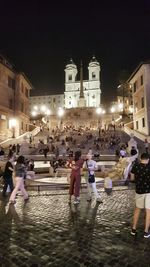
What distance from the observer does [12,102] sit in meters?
44.2

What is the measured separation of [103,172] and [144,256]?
12.4m

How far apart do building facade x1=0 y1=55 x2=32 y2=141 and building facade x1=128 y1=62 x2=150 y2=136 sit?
69.4 ft

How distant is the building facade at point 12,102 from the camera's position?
39406 mm

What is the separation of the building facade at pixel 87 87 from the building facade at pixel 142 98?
64850 millimetres

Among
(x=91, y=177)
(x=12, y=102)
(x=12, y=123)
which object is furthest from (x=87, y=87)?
(x=91, y=177)

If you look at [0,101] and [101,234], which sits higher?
[0,101]

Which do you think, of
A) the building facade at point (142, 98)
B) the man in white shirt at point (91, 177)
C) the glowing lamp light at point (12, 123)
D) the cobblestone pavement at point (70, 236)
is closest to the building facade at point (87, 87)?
the building facade at point (142, 98)

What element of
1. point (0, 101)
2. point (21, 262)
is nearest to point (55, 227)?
point (21, 262)

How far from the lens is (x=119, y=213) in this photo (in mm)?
7824

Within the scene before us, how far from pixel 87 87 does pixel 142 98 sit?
73969 mm

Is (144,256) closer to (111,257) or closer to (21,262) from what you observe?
(111,257)

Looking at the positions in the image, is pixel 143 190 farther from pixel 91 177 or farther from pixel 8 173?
pixel 8 173

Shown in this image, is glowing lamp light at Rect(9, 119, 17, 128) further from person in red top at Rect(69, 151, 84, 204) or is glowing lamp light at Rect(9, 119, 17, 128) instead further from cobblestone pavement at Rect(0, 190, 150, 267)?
person in red top at Rect(69, 151, 84, 204)

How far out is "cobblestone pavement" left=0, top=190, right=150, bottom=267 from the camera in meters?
4.71
